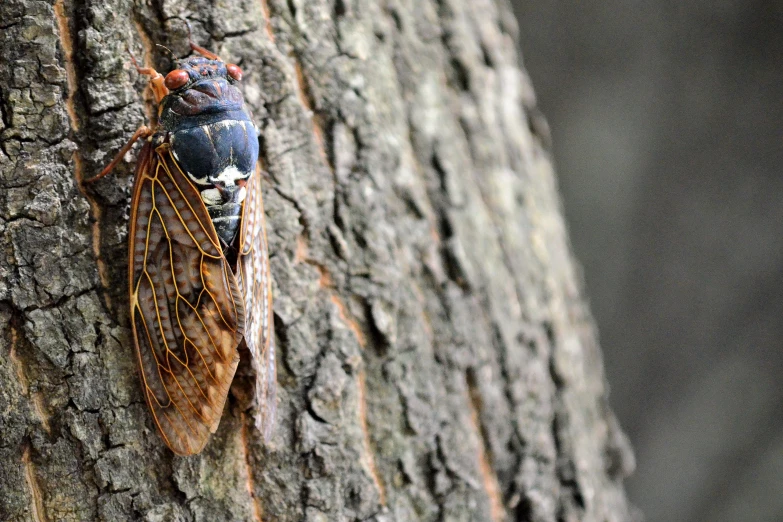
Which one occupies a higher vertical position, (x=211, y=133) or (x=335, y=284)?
(x=211, y=133)

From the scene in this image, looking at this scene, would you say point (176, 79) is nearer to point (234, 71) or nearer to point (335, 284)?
point (234, 71)

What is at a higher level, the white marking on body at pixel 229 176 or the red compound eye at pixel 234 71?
the red compound eye at pixel 234 71

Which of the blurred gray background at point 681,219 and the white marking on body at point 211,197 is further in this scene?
the blurred gray background at point 681,219

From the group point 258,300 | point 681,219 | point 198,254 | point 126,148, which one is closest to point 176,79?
point 126,148

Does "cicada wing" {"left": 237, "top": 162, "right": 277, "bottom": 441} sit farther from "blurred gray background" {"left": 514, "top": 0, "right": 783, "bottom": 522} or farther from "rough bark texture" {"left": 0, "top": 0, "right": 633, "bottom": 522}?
"blurred gray background" {"left": 514, "top": 0, "right": 783, "bottom": 522}

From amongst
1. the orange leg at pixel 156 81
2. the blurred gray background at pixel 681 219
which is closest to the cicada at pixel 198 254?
the orange leg at pixel 156 81

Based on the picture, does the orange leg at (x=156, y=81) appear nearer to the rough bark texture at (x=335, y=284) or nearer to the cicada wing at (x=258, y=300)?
the rough bark texture at (x=335, y=284)
